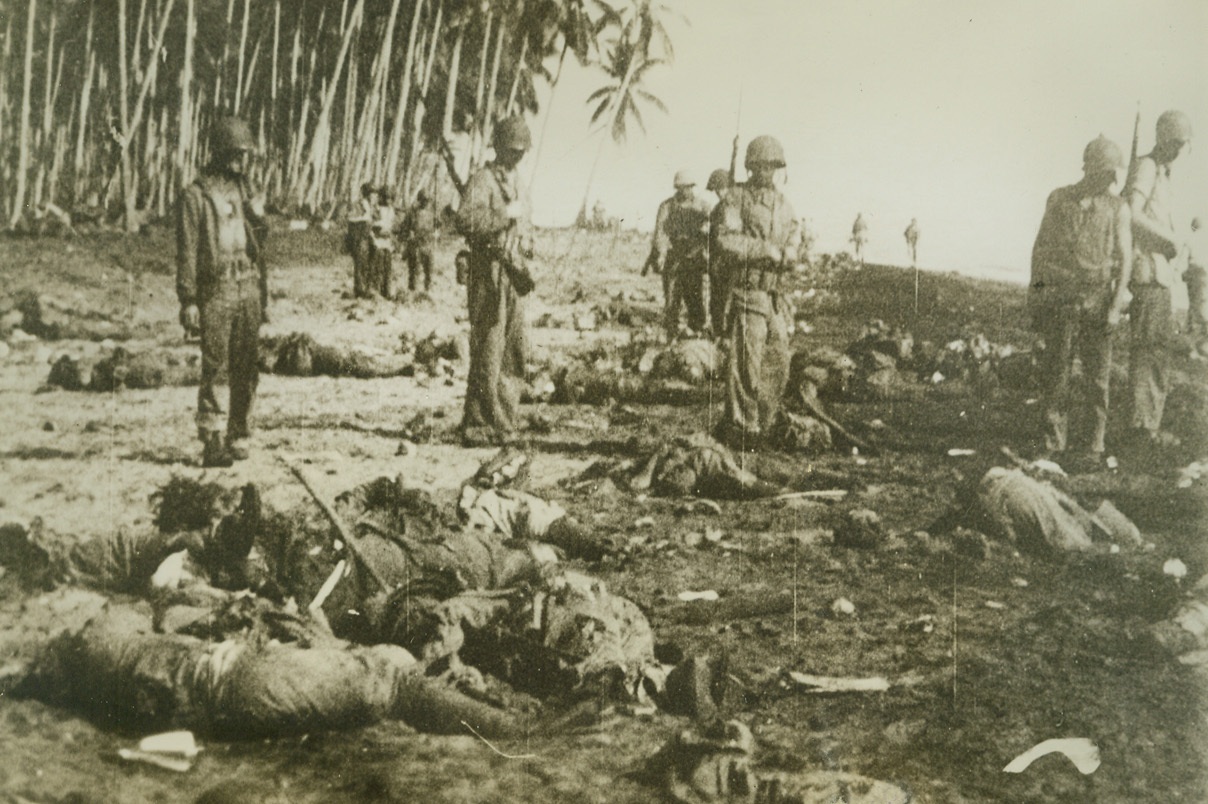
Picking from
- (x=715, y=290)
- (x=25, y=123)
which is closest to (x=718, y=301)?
(x=715, y=290)

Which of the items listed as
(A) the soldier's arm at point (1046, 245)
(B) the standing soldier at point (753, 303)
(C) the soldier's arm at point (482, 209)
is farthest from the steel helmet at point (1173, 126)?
(C) the soldier's arm at point (482, 209)

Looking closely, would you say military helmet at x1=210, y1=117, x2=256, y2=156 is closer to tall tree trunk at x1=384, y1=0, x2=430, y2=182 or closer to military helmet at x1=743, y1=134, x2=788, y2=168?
tall tree trunk at x1=384, y1=0, x2=430, y2=182

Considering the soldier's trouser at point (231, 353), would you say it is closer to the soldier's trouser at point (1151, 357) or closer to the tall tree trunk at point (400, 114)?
the tall tree trunk at point (400, 114)

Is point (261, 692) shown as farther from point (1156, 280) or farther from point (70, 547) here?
point (1156, 280)

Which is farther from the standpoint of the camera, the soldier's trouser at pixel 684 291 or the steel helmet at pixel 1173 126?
the soldier's trouser at pixel 684 291

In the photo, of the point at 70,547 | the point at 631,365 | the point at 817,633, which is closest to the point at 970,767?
the point at 817,633

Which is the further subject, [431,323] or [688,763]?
[431,323]

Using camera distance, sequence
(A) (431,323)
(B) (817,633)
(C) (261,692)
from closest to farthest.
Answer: (C) (261,692), (B) (817,633), (A) (431,323)

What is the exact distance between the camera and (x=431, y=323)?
3.49 meters

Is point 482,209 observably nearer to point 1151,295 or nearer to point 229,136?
point 229,136

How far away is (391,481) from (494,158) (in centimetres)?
128

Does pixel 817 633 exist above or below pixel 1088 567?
below

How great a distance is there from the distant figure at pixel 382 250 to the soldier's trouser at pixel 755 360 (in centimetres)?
132

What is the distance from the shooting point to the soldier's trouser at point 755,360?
352 centimetres
